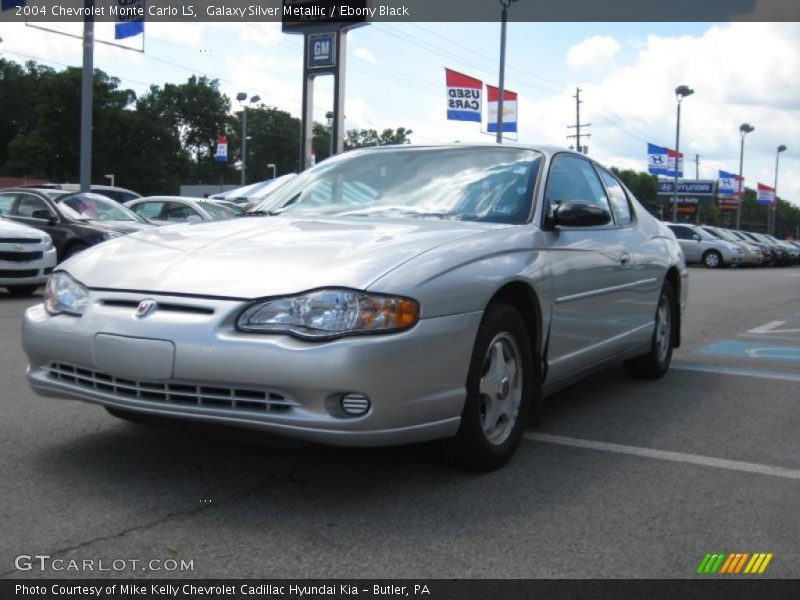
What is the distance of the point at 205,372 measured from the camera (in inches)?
126

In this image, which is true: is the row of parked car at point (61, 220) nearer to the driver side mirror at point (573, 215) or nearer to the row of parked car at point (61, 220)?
the row of parked car at point (61, 220)

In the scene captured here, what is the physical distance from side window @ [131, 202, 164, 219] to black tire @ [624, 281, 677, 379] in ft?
41.7

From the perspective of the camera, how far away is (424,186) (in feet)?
15.2

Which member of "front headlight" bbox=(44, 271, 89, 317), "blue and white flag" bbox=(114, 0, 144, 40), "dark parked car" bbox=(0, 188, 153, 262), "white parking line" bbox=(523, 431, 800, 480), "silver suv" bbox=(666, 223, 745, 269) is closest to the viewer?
"front headlight" bbox=(44, 271, 89, 317)

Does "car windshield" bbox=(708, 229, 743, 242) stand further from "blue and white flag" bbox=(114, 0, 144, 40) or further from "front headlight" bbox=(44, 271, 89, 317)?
"front headlight" bbox=(44, 271, 89, 317)

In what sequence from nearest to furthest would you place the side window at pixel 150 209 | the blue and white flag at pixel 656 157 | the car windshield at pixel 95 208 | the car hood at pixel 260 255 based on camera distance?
1. the car hood at pixel 260 255
2. the car windshield at pixel 95 208
3. the side window at pixel 150 209
4. the blue and white flag at pixel 656 157

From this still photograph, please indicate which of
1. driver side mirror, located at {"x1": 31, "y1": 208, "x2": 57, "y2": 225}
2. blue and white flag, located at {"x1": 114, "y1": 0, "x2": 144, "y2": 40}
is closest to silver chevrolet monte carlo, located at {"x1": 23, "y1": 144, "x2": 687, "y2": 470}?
driver side mirror, located at {"x1": 31, "y1": 208, "x2": 57, "y2": 225}

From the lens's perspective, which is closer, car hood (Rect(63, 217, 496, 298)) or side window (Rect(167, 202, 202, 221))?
car hood (Rect(63, 217, 496, 298))

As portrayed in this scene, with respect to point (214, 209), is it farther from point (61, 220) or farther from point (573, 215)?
point (573, 215)

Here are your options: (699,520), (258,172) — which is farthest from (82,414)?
(258,172)

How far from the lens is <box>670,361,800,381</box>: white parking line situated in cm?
670

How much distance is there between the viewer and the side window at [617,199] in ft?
18.9

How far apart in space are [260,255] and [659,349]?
3.70 meters

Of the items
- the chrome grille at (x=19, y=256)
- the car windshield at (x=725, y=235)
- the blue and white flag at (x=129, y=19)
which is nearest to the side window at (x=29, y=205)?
the chrome grille at (x=19, y=256)
